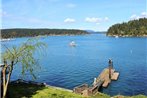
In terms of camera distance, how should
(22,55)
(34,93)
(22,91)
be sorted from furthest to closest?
(22,91)
(34,93)
(22,55)

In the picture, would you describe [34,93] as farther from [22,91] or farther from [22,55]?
[22,55]

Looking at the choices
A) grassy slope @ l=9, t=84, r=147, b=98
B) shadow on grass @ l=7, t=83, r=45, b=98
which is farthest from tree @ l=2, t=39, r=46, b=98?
grassy slope @ l=9, t=84, r=147, b=98

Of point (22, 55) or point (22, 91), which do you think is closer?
point (22, 55)

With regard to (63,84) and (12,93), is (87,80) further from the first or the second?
(12,93)

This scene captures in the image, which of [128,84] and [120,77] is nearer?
[128,84]

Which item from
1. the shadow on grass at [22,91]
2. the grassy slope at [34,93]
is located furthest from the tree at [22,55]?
the grassy slope at [34,93]

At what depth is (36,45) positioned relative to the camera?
30422 mm

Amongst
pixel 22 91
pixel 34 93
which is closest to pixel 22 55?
pixel 34 93

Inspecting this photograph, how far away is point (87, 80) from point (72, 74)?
29.1 ft

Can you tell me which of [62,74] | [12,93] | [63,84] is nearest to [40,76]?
[62,74]

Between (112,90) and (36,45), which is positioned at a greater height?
(36,45)

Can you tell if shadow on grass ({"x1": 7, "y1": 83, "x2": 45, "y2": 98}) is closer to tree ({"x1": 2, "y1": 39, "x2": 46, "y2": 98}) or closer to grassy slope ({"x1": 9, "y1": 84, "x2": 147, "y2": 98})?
grassy slope ({"x1": 9, "y1": 84, "x2": 147, "y2": 98})

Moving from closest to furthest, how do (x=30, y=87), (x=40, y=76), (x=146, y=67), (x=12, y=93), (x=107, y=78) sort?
(x=12, y=93) < (x=30, y=87) < (x=107, y=78) < (x=40, y=76) < (x=146, y=67)

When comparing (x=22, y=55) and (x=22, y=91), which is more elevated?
(x=22, y=55)
